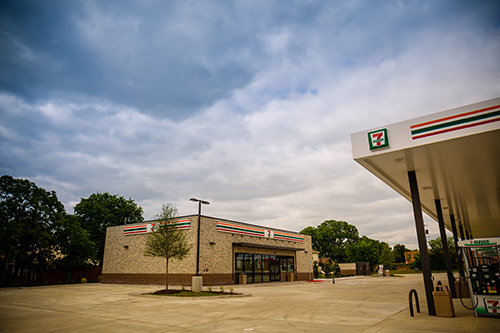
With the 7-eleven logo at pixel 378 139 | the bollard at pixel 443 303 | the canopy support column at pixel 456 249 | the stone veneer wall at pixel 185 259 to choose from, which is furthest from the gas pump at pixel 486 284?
the stone veneer wall at pixel 185 259

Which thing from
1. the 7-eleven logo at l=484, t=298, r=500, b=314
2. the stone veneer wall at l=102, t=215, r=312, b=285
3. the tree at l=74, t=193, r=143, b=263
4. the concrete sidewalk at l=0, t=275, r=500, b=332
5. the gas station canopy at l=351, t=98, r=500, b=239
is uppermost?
the tree at l=74, t=193, r=143, b=263

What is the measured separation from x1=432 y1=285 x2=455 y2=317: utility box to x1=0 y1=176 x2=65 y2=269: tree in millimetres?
31082

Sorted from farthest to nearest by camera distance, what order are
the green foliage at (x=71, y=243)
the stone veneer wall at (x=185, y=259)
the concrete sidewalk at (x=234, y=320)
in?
the green foliage at (x=71, y=243) → the stone veneer wall at (x=185, y=259) → the concrete sidewalk at (x=234, y=320)

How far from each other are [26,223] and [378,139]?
31598mm

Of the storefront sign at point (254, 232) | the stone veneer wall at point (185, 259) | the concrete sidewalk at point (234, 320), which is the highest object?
the storefront sign at point (254, 232)

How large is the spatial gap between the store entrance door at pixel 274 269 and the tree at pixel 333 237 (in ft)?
180

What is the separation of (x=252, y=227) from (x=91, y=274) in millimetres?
19840

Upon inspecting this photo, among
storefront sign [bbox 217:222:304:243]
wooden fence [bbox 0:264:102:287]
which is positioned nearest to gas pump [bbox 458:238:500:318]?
storefront sign [bbox 217:222:304:243]

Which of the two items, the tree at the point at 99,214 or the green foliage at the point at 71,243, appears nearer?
the green foliage at the point at 71,243

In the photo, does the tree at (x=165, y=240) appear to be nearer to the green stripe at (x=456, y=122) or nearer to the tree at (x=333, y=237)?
the green stripe at (x=456, y=122)

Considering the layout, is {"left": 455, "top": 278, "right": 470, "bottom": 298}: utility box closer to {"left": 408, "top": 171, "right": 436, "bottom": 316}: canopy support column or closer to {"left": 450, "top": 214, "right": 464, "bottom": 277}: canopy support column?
{"left": 450, "top": 214, "right": 464, "bottom": 277}: canopy support column

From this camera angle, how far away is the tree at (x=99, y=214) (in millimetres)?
46125

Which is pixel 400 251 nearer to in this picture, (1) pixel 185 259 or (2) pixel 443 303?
(1) pixel 185 259

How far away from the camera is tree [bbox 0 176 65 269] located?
2727 centimetres
